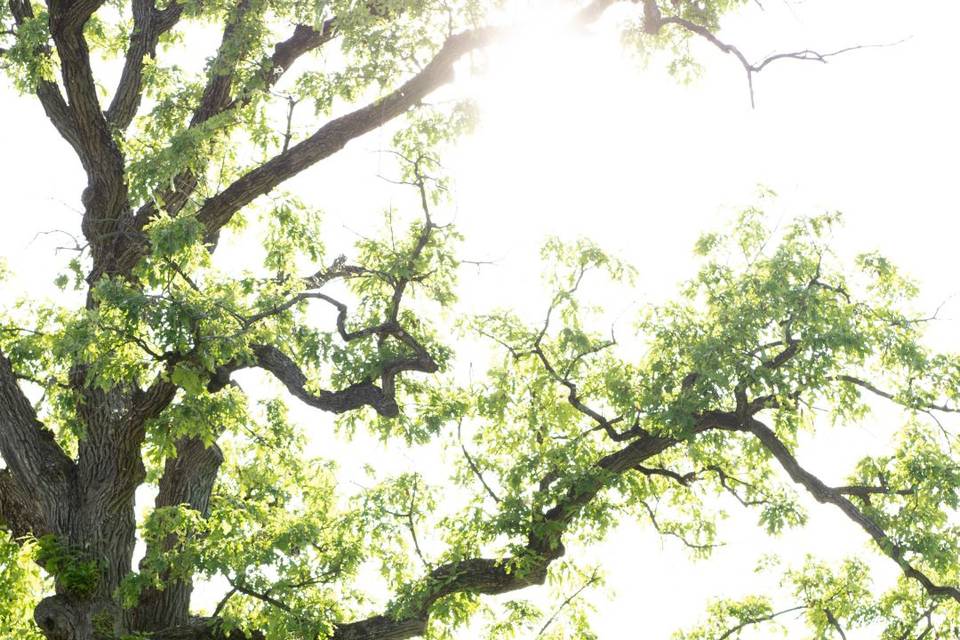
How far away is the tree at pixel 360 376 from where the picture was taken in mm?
11867

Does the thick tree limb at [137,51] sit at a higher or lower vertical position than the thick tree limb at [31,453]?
higher

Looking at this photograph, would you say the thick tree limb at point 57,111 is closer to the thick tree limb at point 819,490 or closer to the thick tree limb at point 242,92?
the thick tree limb at point 242,92

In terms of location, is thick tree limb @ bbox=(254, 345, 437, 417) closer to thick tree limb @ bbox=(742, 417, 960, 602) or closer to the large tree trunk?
the large tree trunk

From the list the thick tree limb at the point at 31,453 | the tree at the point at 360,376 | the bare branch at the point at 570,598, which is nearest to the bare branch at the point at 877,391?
the tree at the point at 360,376

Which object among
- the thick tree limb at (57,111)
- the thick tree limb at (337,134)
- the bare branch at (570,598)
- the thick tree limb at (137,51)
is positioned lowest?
the bare branch at (570,598)

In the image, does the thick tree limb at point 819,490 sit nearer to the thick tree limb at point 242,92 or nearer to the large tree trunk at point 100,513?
the large tree trunk at point 100,513

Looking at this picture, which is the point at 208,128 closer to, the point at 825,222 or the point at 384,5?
the point at 384,5

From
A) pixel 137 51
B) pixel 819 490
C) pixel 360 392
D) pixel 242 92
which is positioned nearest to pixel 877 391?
pixel 819 490

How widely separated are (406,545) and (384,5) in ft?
22.1

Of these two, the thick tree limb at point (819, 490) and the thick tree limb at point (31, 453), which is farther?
the thick tree limb at point (31, 453)

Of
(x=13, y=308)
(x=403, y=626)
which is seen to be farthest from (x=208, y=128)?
(x=403, y=626)

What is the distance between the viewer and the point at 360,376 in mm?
12234

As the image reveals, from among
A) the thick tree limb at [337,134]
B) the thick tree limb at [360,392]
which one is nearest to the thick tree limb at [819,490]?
the thick tree limb at [360,392]

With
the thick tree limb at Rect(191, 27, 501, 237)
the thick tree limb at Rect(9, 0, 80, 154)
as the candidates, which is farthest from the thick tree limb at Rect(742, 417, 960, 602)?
the thick tree limb at Rect(9, 0, 80, 154)
